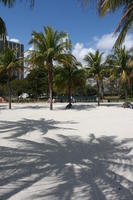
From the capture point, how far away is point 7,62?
21.3m

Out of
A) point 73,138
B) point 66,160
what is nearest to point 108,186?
point 66,160

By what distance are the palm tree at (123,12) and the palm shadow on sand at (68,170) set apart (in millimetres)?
3972

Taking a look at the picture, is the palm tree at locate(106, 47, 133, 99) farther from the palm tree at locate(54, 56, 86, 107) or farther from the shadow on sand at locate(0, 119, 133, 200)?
the shadow on sand at locate(0, 119, 133, 200)

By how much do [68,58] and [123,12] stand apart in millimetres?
11081

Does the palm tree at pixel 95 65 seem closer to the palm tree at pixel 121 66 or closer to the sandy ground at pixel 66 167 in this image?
Answer: the palm tree at pixel 121 66

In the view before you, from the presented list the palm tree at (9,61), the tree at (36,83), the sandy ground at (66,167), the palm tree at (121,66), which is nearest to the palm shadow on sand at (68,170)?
the sandy ground at (66,167)

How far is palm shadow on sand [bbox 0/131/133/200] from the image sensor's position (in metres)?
3.30

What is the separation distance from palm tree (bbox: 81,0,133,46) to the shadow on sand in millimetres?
3974

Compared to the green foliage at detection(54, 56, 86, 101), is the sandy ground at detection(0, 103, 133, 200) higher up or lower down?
lower down

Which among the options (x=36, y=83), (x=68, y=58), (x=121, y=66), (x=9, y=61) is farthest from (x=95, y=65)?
(x=36, y=83)

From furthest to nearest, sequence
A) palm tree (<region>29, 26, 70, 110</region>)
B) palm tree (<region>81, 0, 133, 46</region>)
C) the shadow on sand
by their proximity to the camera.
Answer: palm tree (<region>29, 26, 70, 110</region>) → palm tree (<region>81, 0, 133, 46</region>) → the shadow on sand

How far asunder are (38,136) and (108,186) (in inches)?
168

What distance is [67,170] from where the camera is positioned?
426 centimetres

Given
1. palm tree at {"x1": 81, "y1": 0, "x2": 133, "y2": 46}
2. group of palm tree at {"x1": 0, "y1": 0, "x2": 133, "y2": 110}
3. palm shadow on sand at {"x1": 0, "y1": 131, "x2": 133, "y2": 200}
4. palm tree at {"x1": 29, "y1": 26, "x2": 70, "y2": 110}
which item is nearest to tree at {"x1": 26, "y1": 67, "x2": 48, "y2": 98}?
group of palm tree at {"x1": 0, "y1": 0, "x2": 133, "y2": 110}
